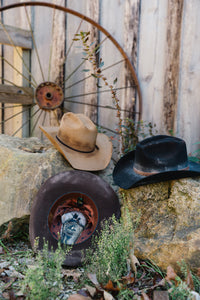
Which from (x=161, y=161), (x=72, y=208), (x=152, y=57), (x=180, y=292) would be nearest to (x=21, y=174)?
(x=72, y=208)

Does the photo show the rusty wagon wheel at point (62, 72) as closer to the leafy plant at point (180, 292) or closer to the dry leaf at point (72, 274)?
the dry leaf at point (72, 274)

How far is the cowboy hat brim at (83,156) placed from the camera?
2.60m

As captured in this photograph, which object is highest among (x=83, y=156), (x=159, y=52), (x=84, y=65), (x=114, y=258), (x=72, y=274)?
(x=159, y=52)

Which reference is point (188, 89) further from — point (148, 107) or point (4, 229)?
point (4, 229)

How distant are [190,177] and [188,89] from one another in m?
1.45

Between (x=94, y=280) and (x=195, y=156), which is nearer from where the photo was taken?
(x=94, y=280)

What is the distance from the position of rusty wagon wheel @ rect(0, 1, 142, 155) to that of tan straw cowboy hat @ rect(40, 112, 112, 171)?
760 millimetres

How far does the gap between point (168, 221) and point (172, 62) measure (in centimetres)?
195

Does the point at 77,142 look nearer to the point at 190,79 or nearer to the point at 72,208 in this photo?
the point at 72,208

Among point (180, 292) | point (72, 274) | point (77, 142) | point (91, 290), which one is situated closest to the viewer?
point (180, 292)

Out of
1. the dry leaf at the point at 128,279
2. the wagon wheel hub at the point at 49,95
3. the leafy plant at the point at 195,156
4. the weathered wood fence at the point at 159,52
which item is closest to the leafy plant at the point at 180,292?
the dry leaf at the point at 128,279

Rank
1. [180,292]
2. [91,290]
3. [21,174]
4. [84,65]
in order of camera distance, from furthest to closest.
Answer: [84,65] → [21,174] → [91,290] → [180,292]

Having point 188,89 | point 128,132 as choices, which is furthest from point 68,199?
point 188,89

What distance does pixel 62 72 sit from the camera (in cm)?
362
